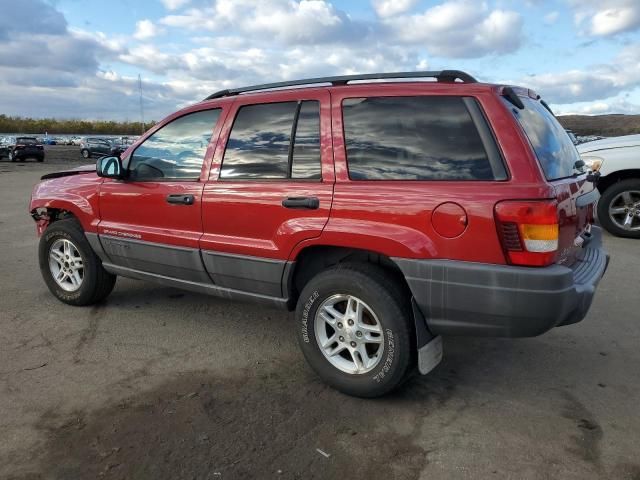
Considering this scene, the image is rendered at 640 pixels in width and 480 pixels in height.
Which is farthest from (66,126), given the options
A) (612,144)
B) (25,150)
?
(612,144)

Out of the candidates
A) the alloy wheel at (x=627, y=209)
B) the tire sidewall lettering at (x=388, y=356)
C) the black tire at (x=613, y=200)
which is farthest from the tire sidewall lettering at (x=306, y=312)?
the alloy wheel at (x=627, y=209)

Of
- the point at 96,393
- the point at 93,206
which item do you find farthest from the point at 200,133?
the point at 96,393

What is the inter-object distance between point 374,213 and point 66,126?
Answer: 120 m

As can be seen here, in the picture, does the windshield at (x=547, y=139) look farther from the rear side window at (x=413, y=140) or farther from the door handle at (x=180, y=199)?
the door handle at (x=180, y=199)

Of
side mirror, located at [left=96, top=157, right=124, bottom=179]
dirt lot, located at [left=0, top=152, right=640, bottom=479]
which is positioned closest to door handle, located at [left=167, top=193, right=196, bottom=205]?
side mirror, located at [left=96, top=157, right=124, bottom=179]

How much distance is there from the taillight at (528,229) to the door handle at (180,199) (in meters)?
2.12

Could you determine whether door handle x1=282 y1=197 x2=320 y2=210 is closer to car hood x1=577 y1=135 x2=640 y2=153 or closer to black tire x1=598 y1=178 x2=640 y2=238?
black tire x1=598 y1=178 x2=640 y2=238

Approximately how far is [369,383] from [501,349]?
1.39 m

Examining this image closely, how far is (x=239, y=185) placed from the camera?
3.60m

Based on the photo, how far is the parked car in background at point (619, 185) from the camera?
7.75 metres

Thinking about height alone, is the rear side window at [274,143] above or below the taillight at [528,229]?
above

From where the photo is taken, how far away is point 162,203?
4.02m

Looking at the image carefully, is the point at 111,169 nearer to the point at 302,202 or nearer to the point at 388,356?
the point at 302,202

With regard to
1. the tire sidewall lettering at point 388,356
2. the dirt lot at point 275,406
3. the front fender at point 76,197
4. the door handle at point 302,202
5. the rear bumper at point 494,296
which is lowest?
the dirt lot at point 275,406
